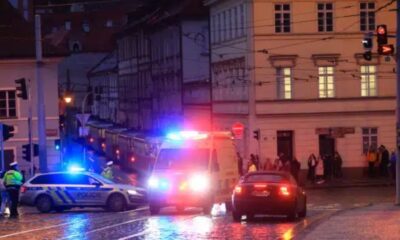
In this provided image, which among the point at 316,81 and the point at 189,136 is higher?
the point at 316,81

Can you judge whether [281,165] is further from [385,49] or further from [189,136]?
[385,49]

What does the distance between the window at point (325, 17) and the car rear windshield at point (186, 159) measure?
96.9 feet

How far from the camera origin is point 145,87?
95125 mm

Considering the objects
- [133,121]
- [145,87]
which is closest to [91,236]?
[145,87]

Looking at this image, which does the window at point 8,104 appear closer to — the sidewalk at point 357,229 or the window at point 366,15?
the window at point 366,15

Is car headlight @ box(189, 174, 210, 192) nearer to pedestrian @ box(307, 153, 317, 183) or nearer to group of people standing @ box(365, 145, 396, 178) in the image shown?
pedestrian @ box(307, 153, 317, 183)

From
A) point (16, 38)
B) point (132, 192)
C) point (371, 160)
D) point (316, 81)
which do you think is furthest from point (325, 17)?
point (132, 192)

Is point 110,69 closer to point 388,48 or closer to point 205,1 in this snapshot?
point 205,1

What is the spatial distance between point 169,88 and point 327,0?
2640 cm

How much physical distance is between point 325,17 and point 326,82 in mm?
3878

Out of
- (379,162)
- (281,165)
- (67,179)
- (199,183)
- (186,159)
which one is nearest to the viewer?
(199,183)

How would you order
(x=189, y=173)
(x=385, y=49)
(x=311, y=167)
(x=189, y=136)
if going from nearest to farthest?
1. (x=189, y=173)
2. (x=385, y=49)
3. (x=189, y=136)
4. (x=311, y=167)

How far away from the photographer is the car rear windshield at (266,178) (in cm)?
2667

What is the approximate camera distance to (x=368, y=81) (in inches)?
2365
